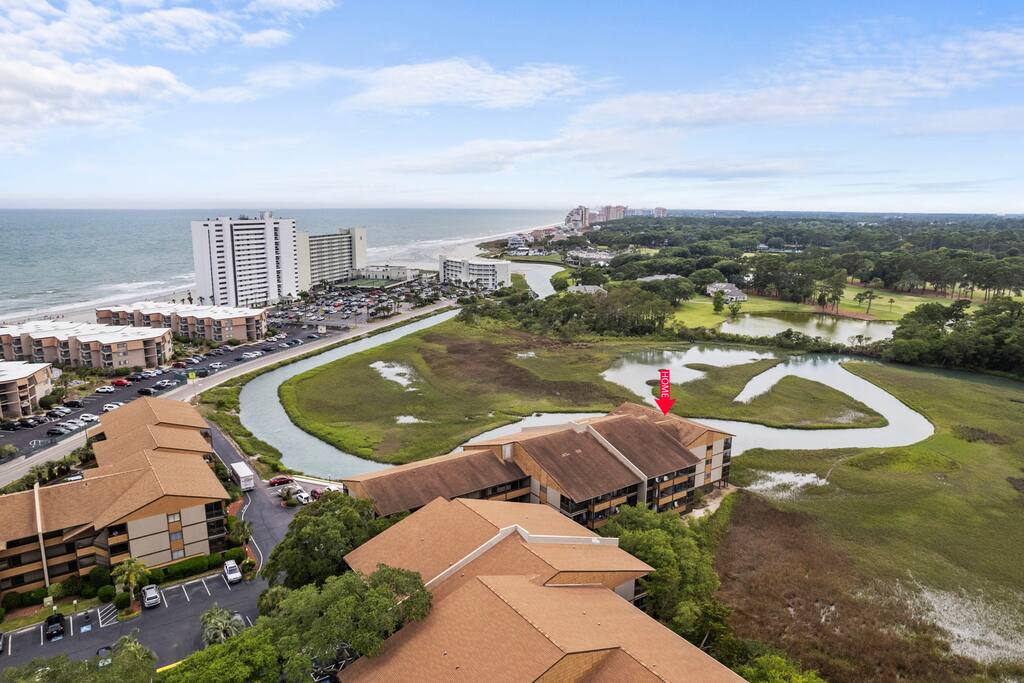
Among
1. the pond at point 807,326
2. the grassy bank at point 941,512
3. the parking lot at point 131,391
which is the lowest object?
the grassy bank at point 941,512

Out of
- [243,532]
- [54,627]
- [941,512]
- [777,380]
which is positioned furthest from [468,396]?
[941,512]

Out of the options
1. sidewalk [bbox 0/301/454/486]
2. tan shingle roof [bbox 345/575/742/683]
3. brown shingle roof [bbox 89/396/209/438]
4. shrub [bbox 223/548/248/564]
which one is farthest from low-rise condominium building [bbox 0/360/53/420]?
tan shingle roof [bbox 345/575/742/683]

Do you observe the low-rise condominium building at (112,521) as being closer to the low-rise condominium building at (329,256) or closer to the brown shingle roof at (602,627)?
the brown shingle roof at (602,627)

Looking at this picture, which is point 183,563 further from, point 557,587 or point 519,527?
point 557,587

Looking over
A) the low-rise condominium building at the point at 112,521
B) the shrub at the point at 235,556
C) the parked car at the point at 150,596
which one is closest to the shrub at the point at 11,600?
the low-rise condominium building at the point at 112,521

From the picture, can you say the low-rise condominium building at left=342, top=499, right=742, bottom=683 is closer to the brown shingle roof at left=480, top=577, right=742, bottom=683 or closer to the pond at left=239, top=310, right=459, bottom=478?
the brown shingle roof at left=480, top=577, right=742, bottom=683

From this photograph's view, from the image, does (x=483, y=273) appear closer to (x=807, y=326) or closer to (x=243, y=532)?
(x=807, y=326)
